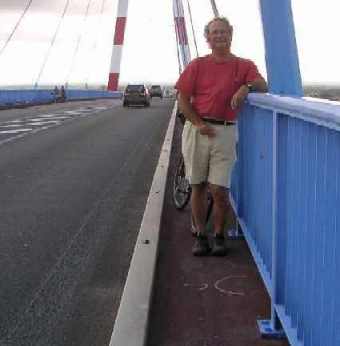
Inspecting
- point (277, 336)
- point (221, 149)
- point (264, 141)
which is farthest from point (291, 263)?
point (221, 149)

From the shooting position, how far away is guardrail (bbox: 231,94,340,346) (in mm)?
2678

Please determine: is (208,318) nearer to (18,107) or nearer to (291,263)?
(291,263)

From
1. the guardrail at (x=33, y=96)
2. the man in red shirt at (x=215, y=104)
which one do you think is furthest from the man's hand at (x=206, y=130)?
the guardrail at (x=33, y=96)

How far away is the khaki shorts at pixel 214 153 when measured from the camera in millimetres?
5254

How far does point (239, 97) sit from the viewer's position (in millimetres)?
5031

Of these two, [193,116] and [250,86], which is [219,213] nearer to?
[193,116]

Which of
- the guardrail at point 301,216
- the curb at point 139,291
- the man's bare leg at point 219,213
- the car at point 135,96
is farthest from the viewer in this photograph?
the car at point 135,96

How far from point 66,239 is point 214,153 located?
6.08 ft

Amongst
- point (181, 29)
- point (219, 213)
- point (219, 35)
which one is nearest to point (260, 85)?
point (219, 35)

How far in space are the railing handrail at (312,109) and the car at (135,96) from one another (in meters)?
42.6

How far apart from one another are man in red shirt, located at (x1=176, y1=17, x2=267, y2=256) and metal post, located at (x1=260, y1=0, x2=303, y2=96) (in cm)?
11

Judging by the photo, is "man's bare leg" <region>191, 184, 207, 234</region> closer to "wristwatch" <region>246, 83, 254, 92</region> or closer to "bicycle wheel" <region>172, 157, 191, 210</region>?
"wristwatch" <region>246, 83, 254, 92</region>

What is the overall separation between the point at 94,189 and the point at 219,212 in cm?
414

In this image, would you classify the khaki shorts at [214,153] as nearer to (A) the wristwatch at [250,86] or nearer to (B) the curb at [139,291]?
(A) the wristwatch at [250,86]
